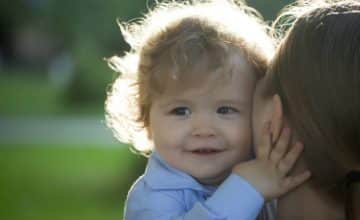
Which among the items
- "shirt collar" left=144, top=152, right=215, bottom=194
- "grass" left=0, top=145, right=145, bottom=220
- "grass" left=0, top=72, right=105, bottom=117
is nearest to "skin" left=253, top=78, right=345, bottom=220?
"shirt collar" left=144, top=152, right=215, bottom=194

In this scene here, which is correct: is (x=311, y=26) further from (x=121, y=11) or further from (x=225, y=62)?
(x=121, y=11)

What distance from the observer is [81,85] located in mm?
20766

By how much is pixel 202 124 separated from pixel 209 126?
19mm

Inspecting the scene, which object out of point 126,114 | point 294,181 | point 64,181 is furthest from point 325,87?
point 64,181

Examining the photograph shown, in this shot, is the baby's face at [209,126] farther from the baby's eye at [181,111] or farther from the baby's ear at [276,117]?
the baby's ear at [276,117]

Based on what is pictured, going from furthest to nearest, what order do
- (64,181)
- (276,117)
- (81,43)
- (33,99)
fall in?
(81,43) → (33,99) → (64,181) → (276,117)

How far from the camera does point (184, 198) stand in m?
2.55

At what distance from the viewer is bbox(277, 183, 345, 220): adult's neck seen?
2363 millimetres

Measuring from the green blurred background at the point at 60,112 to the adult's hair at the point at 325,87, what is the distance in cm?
148

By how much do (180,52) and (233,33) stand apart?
17 cm

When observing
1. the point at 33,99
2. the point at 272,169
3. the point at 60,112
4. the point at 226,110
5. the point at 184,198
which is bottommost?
the point at 33,99

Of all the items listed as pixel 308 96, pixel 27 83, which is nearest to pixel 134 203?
pixel 308 96

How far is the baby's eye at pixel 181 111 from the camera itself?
2.54 meters

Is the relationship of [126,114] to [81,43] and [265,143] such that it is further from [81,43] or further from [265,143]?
[81,43]
